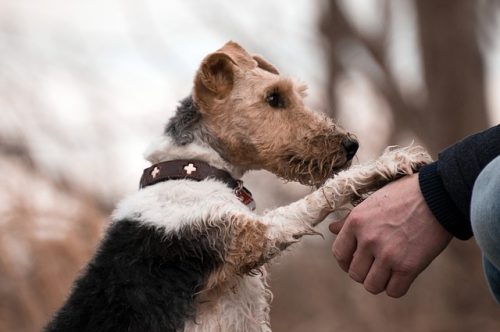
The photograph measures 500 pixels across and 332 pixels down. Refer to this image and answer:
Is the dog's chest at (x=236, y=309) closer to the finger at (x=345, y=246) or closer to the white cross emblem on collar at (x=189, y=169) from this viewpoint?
the white cross emblem on collar at (x=189, y=169)

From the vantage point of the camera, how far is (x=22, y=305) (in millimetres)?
7371

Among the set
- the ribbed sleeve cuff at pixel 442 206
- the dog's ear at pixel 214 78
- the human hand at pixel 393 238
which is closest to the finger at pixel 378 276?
the human hand at pixel 393 238

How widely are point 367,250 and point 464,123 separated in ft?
25.6

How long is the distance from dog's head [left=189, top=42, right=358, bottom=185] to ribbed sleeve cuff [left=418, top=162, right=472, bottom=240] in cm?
107

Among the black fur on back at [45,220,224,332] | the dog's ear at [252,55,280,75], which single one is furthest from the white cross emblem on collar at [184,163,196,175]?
the dog's ear at [252,55,280,75]

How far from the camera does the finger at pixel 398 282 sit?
8.20ft

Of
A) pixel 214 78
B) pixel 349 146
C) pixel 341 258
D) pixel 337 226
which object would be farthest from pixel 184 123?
pixel 341 258

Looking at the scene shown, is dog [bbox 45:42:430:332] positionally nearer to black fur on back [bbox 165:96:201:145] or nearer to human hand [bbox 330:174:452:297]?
black fur on back [bbox 165:96:201:145]

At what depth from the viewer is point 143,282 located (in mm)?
3146

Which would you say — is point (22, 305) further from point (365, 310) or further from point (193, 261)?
point (193, 261)

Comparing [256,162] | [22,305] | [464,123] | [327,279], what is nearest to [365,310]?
[327,279]

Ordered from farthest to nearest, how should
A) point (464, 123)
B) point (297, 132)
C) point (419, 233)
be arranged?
point (464, 123) → point (297, 132) → point (419, 233)

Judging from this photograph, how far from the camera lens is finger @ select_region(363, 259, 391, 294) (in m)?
2.50

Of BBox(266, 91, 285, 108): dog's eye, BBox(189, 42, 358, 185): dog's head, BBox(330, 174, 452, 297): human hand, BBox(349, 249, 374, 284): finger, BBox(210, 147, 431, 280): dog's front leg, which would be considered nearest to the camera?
BBox(330, 174, 452, 297): human hand
